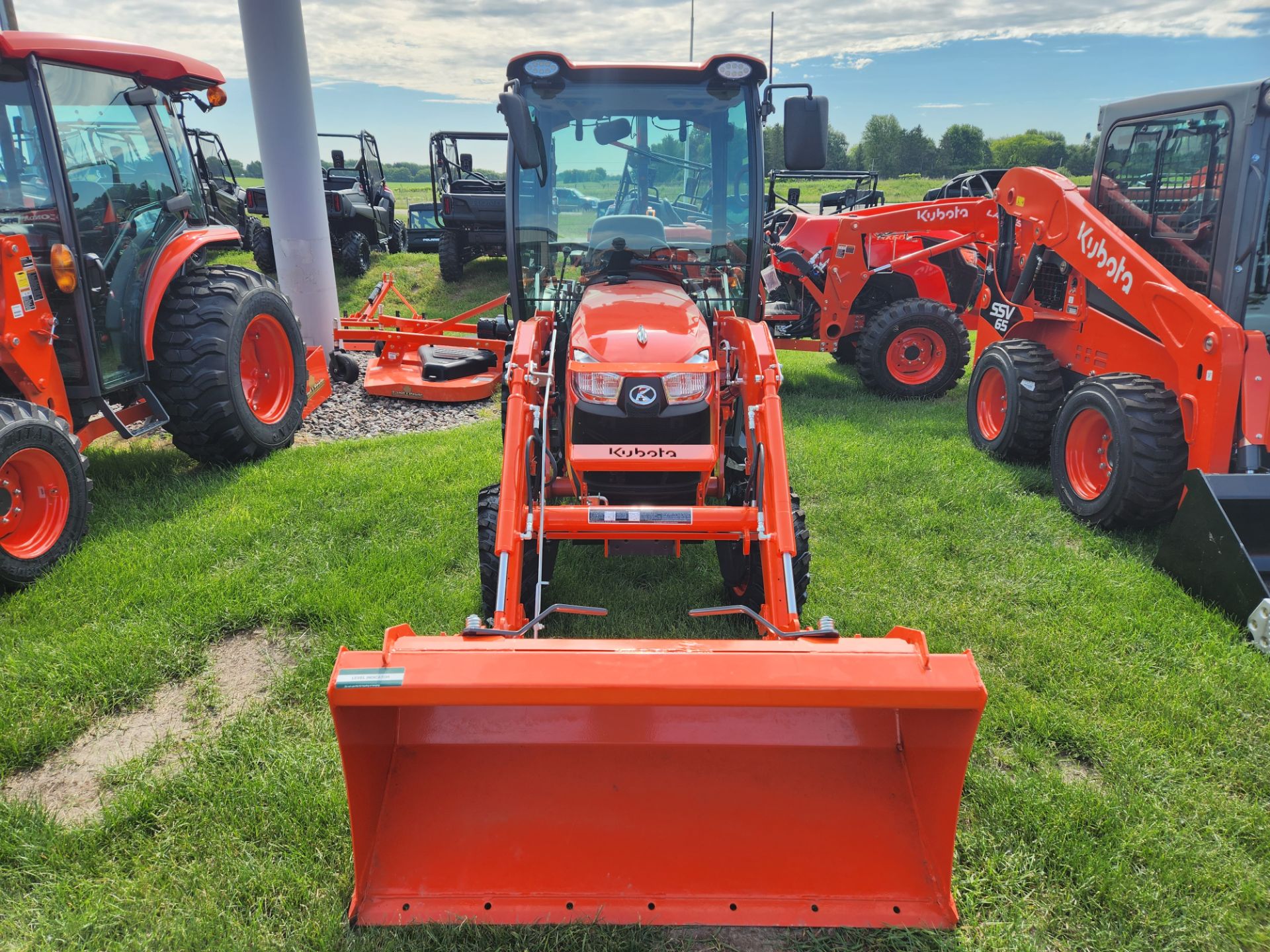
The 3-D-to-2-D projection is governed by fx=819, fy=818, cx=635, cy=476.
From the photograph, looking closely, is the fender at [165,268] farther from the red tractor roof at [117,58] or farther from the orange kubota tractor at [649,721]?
the orange kubota tractor at [649,721]

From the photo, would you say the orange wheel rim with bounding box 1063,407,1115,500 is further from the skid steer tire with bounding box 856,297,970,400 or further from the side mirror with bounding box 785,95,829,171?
the skid steer tire with bounding box 856,297,970,400

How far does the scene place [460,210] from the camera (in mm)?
13008

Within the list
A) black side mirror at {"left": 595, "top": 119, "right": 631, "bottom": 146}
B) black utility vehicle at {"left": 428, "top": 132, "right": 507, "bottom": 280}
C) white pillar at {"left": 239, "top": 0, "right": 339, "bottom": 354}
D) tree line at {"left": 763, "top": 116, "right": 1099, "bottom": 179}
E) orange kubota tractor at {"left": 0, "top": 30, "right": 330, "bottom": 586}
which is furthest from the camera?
tree line at {"left": 763, "top": 116, "right": 1099, "bottom": 179}

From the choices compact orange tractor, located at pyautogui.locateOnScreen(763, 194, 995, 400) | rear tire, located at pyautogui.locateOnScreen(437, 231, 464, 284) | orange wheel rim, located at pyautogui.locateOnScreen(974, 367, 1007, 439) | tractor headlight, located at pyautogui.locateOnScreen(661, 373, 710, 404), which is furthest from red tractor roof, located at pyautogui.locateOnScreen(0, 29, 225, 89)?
rear tire, located at pyautogui.locateOnScreen(437, 231, 464, 284)

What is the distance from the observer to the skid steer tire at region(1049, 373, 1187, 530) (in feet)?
14.7

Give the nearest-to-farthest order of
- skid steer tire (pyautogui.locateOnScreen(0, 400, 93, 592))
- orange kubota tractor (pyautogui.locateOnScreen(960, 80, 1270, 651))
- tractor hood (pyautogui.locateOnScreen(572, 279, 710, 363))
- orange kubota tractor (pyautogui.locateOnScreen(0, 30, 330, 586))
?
tractor hood (pyautogui.locateOnScreen(572, 279, 710, 363)) < skid steer tire (pyautogui.locateOnScreen(0, 400, 93, 592)) < orange kubota tractor (pyautogui.locateOnScreen(960, 80, 1270, 651)) < orange kubota tractor (pyautogui.locateOnScreen(0, 30, 330, 586))

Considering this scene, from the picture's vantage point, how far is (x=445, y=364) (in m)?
7.79

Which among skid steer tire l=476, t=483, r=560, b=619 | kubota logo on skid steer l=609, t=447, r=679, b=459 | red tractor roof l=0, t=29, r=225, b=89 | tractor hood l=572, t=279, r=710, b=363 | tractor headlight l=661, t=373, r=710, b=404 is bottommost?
skid steer tire l=476, t=483, r=560, b=619

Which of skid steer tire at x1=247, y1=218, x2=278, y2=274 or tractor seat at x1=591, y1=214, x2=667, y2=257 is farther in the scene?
skid steer tire at x1=247, y1=218, x2=278, y2=274

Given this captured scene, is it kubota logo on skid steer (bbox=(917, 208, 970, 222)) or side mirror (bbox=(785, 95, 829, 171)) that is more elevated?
side mirror (bbox=(785, 95, 829, 171))

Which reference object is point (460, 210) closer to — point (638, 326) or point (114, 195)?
point (114, 195)

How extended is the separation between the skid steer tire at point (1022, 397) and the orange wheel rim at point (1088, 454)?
572 mm

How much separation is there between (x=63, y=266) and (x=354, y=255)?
9402mm

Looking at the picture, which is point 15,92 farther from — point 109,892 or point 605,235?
point 109,892
